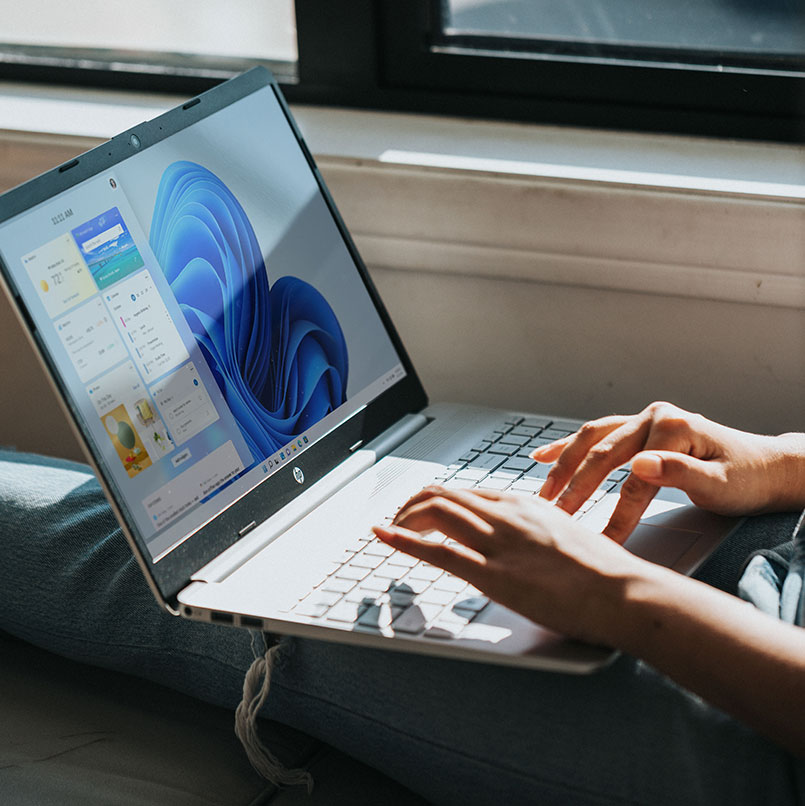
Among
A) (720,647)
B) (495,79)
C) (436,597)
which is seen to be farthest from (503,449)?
(495,79)

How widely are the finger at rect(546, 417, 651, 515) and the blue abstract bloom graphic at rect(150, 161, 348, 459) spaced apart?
248 mm

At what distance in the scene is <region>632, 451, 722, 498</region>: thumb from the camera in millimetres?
743

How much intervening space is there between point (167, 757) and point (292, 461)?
245 mm

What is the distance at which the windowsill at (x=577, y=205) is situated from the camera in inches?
40.4

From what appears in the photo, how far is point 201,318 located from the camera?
85 cm

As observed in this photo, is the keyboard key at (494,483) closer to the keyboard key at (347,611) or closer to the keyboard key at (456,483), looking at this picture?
the keyboard key at (456,483)

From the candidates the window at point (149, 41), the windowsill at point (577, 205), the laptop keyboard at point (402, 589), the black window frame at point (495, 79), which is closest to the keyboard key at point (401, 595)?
the laptop keyboard at point (402, 589)

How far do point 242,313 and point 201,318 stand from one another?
47 millimetres

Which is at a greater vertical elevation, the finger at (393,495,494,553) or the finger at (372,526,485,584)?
the finger at (393,495,494,553)

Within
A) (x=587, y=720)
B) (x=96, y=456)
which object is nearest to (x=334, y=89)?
(x=96, y=456)

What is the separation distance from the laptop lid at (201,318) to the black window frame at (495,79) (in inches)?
14.6

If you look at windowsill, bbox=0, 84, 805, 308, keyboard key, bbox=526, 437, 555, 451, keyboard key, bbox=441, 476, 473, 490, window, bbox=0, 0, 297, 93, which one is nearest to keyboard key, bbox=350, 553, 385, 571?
keyboard key, bbox=441, 476, 473, 490

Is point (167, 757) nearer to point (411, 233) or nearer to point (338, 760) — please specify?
point (338, 760)

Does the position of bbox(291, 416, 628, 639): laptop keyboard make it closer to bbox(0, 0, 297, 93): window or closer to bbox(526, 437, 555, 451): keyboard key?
bbox(526, 437, 555, 451): keyboard key
